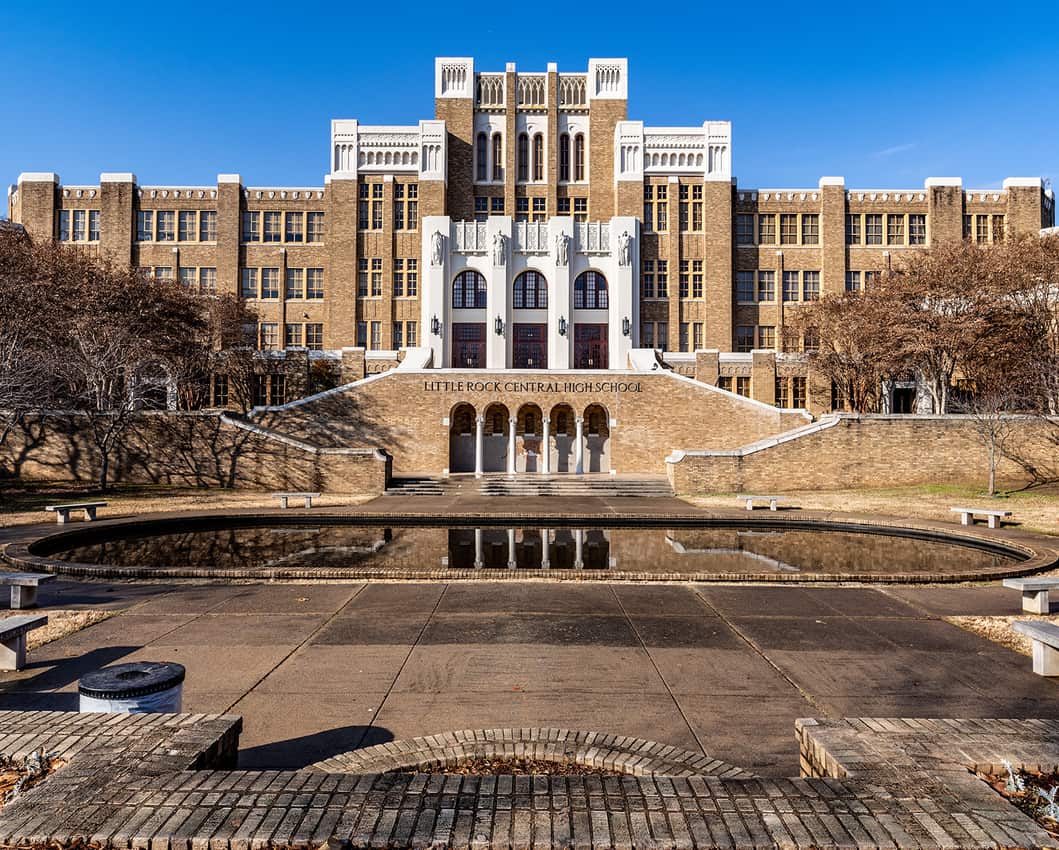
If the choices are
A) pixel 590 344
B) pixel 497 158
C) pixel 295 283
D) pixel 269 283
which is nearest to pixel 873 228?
pixel 590 344

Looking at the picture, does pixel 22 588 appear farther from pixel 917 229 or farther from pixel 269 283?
pixel 917 229

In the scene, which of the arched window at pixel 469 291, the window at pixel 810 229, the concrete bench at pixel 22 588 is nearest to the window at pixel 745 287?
the window at pixel 810 229

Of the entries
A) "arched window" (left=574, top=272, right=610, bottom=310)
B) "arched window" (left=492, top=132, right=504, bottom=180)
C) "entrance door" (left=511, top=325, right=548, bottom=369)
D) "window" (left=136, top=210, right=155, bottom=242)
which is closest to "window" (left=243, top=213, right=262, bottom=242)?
"window" (left=136, top=210, right=155, bottom=242)

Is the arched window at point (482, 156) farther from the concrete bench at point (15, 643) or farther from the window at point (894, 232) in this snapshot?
the concrete bench at point (15, 643)

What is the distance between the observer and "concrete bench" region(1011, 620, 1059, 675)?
22.4 ft

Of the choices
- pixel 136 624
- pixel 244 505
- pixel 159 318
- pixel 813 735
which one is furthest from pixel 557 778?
pixel 159 318

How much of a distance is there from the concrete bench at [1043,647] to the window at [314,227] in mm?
50221

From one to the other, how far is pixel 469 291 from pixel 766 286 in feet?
71.1

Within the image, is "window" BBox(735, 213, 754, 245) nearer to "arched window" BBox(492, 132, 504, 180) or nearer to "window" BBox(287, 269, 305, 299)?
"arched window" BBox(492, 132, 504, 180)

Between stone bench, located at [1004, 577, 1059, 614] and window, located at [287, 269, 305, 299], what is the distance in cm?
4808

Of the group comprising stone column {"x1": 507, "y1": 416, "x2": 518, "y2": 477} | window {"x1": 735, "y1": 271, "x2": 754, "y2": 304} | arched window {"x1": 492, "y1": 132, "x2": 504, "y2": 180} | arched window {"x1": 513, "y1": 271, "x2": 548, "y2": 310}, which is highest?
arched window {"x1": 492, "y1": 132, "x2": 504, "y2": 180}

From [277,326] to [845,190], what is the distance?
138ft

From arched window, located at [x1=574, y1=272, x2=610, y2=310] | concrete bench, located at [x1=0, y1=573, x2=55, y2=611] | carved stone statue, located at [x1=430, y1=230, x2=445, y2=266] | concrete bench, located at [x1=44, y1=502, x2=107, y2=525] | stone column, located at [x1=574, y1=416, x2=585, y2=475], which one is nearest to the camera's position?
concrete bench, located at [x1=0, y1=573, x2=55, y2=611]

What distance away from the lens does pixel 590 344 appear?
44.9 m
